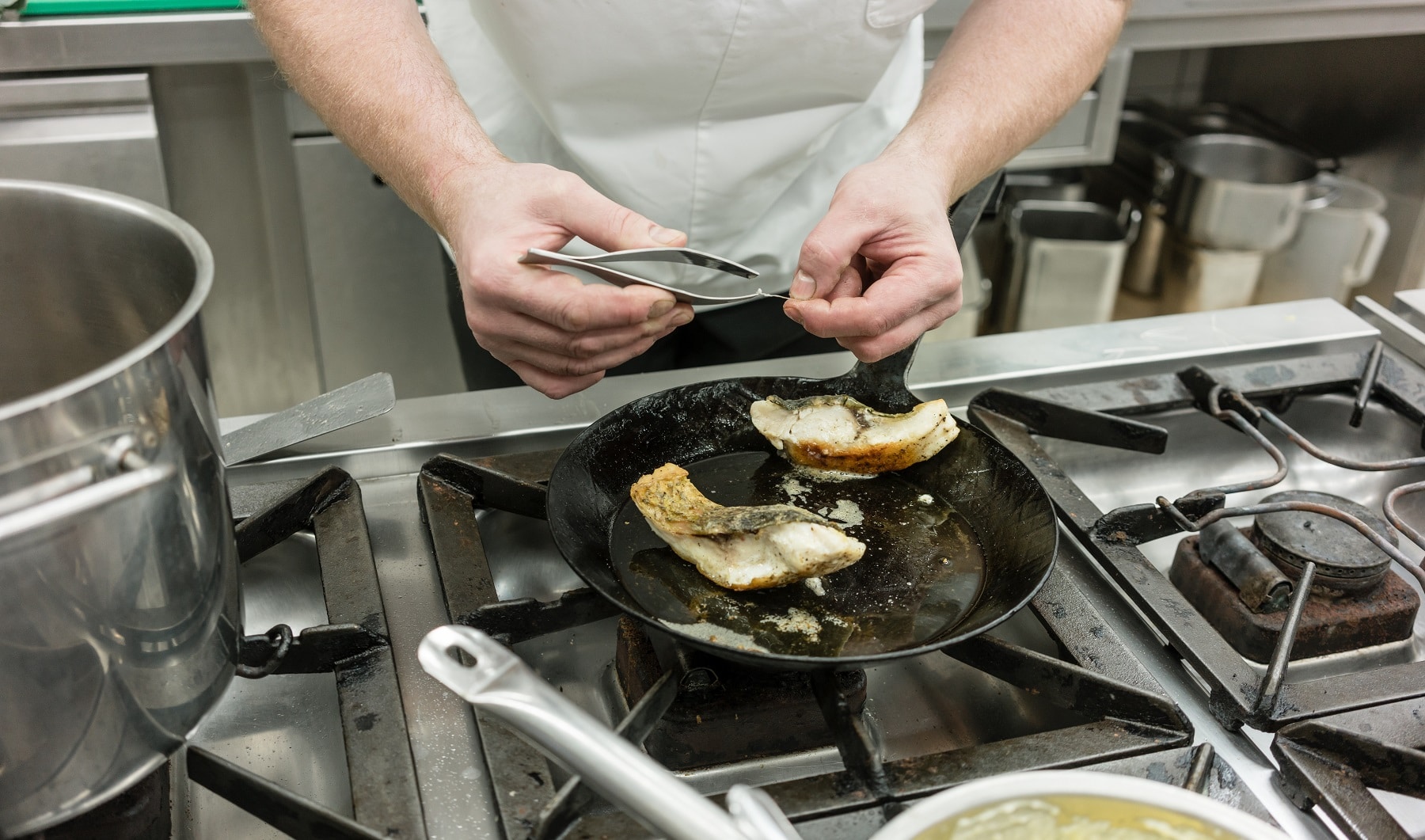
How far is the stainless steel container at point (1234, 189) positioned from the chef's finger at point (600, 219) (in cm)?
174

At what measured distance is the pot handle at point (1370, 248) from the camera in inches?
81.4

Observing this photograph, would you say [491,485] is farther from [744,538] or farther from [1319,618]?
[1319,618]

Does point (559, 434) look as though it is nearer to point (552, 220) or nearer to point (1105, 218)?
point (552, 220)

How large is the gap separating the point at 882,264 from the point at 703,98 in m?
0.31

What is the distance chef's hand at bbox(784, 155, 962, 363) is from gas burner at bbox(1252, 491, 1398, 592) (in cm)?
27

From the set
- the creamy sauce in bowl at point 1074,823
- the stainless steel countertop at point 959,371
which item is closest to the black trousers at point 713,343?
the stainless steel countertop at point 959,371

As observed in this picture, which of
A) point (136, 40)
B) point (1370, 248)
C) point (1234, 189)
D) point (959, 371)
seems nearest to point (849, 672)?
point (959, 371)

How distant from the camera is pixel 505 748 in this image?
552mm

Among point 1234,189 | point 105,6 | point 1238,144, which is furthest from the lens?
point 1238,144

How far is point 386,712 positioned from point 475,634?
0.16 metres

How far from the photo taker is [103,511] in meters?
0.41

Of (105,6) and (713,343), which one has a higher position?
(105,6)

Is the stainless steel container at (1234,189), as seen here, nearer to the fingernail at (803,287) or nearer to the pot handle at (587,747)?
the fingernail at (803,287)

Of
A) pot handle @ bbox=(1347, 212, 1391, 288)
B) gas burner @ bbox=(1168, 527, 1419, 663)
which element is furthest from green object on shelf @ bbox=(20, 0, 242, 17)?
pot handle @ bbox=(1347, 212, 1391, 288)
